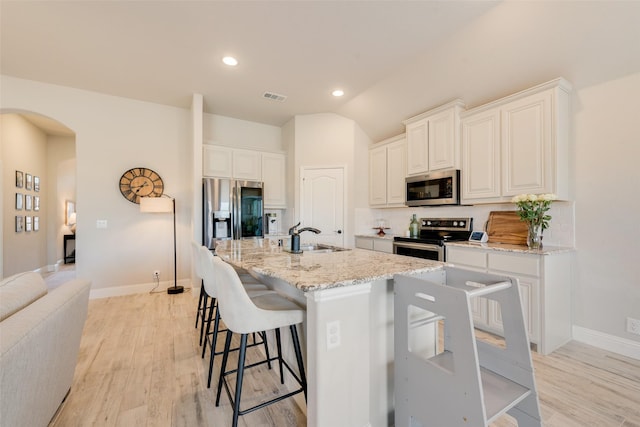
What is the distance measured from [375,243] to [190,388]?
2.94 meters

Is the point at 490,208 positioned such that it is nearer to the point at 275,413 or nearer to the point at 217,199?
the point at 275,413

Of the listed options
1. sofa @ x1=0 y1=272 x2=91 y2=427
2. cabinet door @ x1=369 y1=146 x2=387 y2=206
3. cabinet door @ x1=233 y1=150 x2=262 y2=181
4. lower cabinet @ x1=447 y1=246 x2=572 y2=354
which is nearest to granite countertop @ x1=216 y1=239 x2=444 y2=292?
sofa @ x1=0 y1=272 x2=91 y2=427

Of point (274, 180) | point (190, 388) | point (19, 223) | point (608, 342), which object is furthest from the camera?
point (274, 180)

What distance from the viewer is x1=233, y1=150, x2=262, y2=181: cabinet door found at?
4504 mm

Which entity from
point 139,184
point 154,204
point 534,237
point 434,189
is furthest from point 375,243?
point 139,184

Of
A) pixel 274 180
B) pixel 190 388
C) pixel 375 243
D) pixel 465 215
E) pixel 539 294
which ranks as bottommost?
pixel 190 388

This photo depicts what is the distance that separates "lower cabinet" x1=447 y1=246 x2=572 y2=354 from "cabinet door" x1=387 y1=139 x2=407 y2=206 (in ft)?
5.21

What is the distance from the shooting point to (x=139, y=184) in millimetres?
4215

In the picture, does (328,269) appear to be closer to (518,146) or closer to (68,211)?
(518,146)

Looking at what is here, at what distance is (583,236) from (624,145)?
84cm

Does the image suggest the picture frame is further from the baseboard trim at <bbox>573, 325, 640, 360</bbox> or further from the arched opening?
the baseboard trim at <bbox>573, 325, 640, 360</bbox>

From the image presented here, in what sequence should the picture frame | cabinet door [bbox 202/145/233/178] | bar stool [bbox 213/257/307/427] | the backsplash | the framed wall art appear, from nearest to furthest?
bar stool [bbox 213/257/307/427] → the backsplash → cabinet door [bbox 202/145/233/178] → the framed wall art → the picture frame

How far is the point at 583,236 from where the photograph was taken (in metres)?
2.55

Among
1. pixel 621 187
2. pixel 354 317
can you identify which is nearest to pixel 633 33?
pixel 621 187
